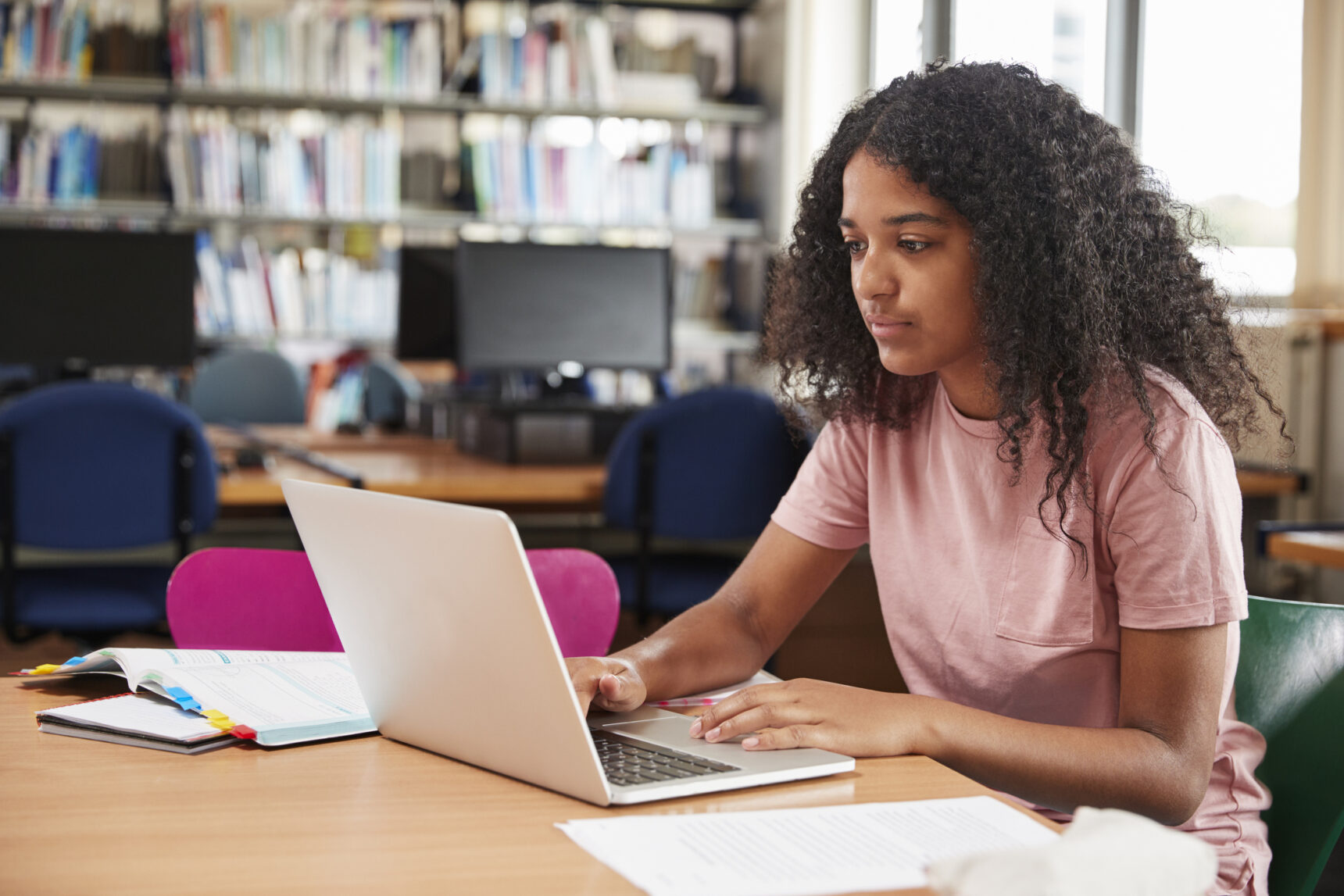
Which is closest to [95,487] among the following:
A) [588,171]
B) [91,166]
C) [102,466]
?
[102,466]

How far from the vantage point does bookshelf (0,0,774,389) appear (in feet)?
14.6

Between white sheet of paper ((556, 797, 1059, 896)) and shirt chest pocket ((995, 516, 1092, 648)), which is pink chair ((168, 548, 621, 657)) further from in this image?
white sheet of paper ((556, 797, 1059, 896))

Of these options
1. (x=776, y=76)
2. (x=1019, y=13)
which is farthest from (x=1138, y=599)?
(x=776, y=76)

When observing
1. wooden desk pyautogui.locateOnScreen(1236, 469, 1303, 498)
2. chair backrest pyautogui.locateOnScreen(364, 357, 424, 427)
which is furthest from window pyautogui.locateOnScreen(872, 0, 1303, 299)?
chair backrest pyautogui.locateOnScreen(364, 357, 424, 427)

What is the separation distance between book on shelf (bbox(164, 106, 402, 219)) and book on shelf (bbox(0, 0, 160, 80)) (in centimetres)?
25

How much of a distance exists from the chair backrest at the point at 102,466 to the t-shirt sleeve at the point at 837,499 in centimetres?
152

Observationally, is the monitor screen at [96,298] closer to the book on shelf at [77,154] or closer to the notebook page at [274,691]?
the book on shelf at [77,154]

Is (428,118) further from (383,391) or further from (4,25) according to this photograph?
(4,25)

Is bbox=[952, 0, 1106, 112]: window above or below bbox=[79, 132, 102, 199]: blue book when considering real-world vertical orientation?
above

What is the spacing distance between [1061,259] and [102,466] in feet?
6.52

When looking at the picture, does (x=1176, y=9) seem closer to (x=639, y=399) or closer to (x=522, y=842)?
(x=639, y=399)

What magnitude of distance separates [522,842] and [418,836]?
0.06 metres

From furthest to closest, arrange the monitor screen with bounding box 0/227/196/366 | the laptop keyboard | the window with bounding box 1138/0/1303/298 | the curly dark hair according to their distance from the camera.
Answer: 1. the monitor screen with bounding box 0/227/196/366
2. the window with bounding box 1138/0/1303/298
3. the curly dark hair
4. the laptop keyboard

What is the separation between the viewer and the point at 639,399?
4789mm
